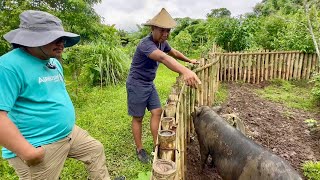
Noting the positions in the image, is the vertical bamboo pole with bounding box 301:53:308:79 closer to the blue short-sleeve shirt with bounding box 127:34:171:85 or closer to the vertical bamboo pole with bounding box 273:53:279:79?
the vertical bamboo pole with bounding box 273:53:279:79

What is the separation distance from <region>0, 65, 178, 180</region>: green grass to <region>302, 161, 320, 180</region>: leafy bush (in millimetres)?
2252

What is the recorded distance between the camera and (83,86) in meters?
8.30

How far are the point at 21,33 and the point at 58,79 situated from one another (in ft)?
1.57

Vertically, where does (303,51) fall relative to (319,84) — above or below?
above

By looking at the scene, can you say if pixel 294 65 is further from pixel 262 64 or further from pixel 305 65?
pixel 262 64

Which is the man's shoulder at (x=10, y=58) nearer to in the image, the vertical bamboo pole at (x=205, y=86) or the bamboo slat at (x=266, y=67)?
the vertical bamboo pole at (x=205, y=86)

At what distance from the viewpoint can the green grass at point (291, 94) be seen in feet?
23.9

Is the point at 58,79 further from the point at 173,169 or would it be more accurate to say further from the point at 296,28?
the point at 296,28

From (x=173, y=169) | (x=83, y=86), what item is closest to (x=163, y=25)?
(x=173, y=169)

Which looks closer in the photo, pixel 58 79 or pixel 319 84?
pixel 58 79

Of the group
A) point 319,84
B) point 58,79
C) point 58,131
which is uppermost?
point 58,79

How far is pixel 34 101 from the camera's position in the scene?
6.70ft

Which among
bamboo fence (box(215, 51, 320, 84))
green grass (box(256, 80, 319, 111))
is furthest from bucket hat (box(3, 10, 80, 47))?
bamboo fence (box(215, 51, 320, 84))

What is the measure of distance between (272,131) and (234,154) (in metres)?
2.70
